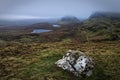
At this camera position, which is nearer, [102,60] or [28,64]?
[28,64]

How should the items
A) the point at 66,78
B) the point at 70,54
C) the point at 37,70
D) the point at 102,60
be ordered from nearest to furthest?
the point at 66,78, the point at 37,70, the point at 70,54, the point at 102,60

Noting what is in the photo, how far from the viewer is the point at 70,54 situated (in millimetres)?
44000

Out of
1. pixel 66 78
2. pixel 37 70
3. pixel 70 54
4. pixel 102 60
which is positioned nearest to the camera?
pixel 66 78

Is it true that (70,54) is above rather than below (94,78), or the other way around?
above

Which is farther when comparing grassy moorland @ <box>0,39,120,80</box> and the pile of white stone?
the pile of white stone

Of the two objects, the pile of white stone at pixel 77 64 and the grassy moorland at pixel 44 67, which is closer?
the grassy moorland at pixel 44 67

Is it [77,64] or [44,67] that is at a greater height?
[77,64]

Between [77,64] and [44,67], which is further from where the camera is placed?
[44,67]

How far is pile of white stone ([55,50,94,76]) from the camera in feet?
133

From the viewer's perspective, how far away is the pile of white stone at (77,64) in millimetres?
40594

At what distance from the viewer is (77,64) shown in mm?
41781

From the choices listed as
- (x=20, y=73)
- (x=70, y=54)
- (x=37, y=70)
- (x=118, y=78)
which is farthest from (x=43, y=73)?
(x=118, y=78)

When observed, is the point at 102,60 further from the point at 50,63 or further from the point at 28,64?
the point at 28,64

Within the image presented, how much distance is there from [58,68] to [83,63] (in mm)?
5466
